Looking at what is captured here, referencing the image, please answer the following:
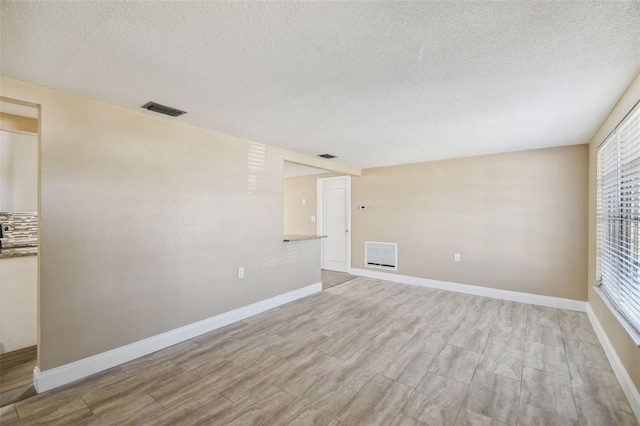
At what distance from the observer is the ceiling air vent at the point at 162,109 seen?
235 centimetres

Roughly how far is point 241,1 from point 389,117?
1.75 metres

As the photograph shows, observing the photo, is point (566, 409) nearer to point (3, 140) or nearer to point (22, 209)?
point (22, 209)

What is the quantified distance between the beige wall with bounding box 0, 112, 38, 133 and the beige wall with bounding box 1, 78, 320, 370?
3.45 feet

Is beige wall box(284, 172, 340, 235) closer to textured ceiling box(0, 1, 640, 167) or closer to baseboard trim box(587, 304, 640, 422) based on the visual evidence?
textured ceiling box(0, 1, 640, 167)

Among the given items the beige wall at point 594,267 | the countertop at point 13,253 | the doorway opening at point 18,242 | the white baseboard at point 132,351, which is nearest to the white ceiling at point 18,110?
the doorway opening at point 18,242

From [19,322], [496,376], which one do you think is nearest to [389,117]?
[496,376]

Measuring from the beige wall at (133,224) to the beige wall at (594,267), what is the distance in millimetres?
3412

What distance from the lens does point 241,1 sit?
47.9 inches

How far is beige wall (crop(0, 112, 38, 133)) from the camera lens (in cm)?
256

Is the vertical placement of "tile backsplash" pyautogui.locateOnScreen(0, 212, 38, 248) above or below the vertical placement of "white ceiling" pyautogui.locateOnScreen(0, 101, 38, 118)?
below

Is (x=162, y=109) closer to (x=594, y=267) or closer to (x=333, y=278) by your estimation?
(x=333, y=278)

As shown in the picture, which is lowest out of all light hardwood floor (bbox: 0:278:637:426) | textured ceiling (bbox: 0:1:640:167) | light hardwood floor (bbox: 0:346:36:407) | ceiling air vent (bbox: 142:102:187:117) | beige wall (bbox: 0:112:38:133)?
light hardwood floor (bbox: 0:346:36:407)

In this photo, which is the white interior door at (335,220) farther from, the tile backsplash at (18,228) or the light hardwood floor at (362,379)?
the tile backsplash at (18,228)

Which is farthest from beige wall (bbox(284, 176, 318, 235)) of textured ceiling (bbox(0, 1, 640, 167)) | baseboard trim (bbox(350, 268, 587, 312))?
textured ceiling (bbox(0, 1, 640, 167))
